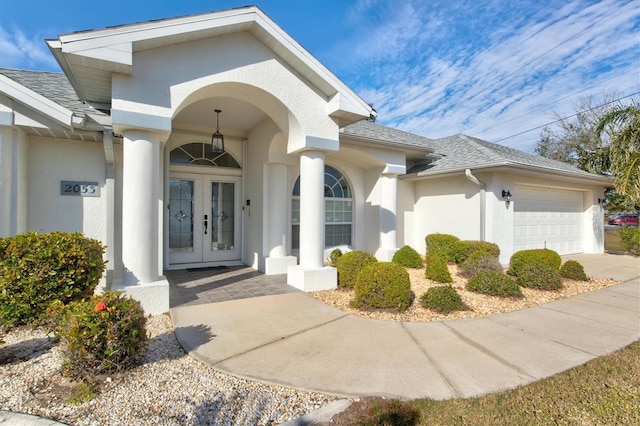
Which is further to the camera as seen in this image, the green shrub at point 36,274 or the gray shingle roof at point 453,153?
the gray shingle roof at point 453,153

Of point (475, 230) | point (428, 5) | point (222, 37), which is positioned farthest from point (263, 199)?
point (428, 5)

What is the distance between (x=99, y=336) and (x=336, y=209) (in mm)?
8018

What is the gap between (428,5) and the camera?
357 inches

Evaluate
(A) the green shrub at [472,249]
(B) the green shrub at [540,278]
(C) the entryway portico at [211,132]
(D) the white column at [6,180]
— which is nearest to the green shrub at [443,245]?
(A) the green shrub at [472,249]

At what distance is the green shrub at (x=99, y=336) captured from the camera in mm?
2936

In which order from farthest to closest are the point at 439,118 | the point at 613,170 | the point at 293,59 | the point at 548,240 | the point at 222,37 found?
the point at 439,118 → the point at 548,240 → the point at 613,170 → the point at 293,59 → the point at 222,37

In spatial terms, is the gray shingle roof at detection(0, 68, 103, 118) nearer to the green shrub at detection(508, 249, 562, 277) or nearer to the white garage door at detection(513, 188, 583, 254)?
the green shrub at detection(508, 249, 562, 277)

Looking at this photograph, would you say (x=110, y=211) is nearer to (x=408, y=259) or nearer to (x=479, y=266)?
(x=408, y=259)

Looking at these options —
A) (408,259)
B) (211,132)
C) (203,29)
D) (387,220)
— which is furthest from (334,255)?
(203,29)

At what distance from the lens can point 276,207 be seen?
8070mm

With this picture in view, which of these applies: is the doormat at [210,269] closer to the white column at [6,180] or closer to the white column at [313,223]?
the white column at [313,223]

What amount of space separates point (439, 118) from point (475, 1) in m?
15.4

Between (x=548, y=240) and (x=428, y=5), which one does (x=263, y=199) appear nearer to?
(x=428, y=5)

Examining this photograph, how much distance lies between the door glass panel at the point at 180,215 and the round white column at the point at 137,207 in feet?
11.7
